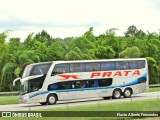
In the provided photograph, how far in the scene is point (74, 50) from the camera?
176ft

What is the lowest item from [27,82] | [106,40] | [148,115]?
[148,115]

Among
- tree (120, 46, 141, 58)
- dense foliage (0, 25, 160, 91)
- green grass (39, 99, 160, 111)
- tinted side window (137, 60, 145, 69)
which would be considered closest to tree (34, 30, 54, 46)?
dense foliage (0, 25, 160, 91)

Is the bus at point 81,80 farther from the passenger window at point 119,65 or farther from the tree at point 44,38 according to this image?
the tree at point 44,38

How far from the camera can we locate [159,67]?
58781 mm

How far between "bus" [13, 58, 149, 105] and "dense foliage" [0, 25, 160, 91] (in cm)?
1781

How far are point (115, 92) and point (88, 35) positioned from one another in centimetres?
2767

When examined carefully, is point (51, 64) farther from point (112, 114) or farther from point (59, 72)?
point (112, 114)

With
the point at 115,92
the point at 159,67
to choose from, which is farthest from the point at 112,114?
the point at 159,67

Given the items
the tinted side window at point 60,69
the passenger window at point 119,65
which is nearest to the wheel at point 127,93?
the passenger window at point 119,65

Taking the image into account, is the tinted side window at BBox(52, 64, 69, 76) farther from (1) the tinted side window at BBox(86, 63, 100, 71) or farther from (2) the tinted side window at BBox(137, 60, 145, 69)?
(2) the tinted side window at BBox(137, 60, 145, 69)

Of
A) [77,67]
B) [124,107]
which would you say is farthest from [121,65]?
[124,107]

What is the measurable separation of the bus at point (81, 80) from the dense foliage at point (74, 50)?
58.4 ft

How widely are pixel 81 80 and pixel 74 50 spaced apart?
2135 centimetres

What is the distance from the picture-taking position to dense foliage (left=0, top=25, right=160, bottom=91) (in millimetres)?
51875
